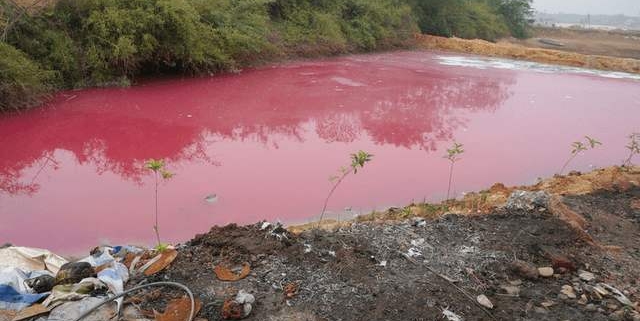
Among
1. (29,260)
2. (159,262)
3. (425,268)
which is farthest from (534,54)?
(29,260)

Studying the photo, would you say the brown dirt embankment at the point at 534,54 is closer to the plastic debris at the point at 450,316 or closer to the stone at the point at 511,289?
the stone at the point at 511,289

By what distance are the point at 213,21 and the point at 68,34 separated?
320 centimetres

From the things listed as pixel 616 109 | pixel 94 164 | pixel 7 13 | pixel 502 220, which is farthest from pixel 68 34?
pixel 616 109

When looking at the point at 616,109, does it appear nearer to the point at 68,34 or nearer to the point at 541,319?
the point at 541,319

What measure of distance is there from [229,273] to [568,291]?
6.85ft

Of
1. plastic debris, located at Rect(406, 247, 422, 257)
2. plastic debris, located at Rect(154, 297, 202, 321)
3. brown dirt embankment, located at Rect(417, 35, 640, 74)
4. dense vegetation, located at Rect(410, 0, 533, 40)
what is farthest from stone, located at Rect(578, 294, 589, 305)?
dense vegetation, located at Rect(410, 0, 533, 40)

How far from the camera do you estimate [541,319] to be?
2.69 meters

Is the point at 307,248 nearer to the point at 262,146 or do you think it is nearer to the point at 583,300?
the point at 583,300

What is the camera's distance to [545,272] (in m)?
3.12

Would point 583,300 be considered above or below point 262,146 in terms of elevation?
below

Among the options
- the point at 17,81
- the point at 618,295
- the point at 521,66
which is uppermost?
the point at 17,81

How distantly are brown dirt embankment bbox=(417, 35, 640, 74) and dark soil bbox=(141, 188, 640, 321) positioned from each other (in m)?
14.0

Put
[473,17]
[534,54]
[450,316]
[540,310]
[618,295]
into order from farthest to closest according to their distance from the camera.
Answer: [473,17] → [534,54] → [618,295] → [540,310] → [450,316]

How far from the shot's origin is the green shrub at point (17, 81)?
690cm
